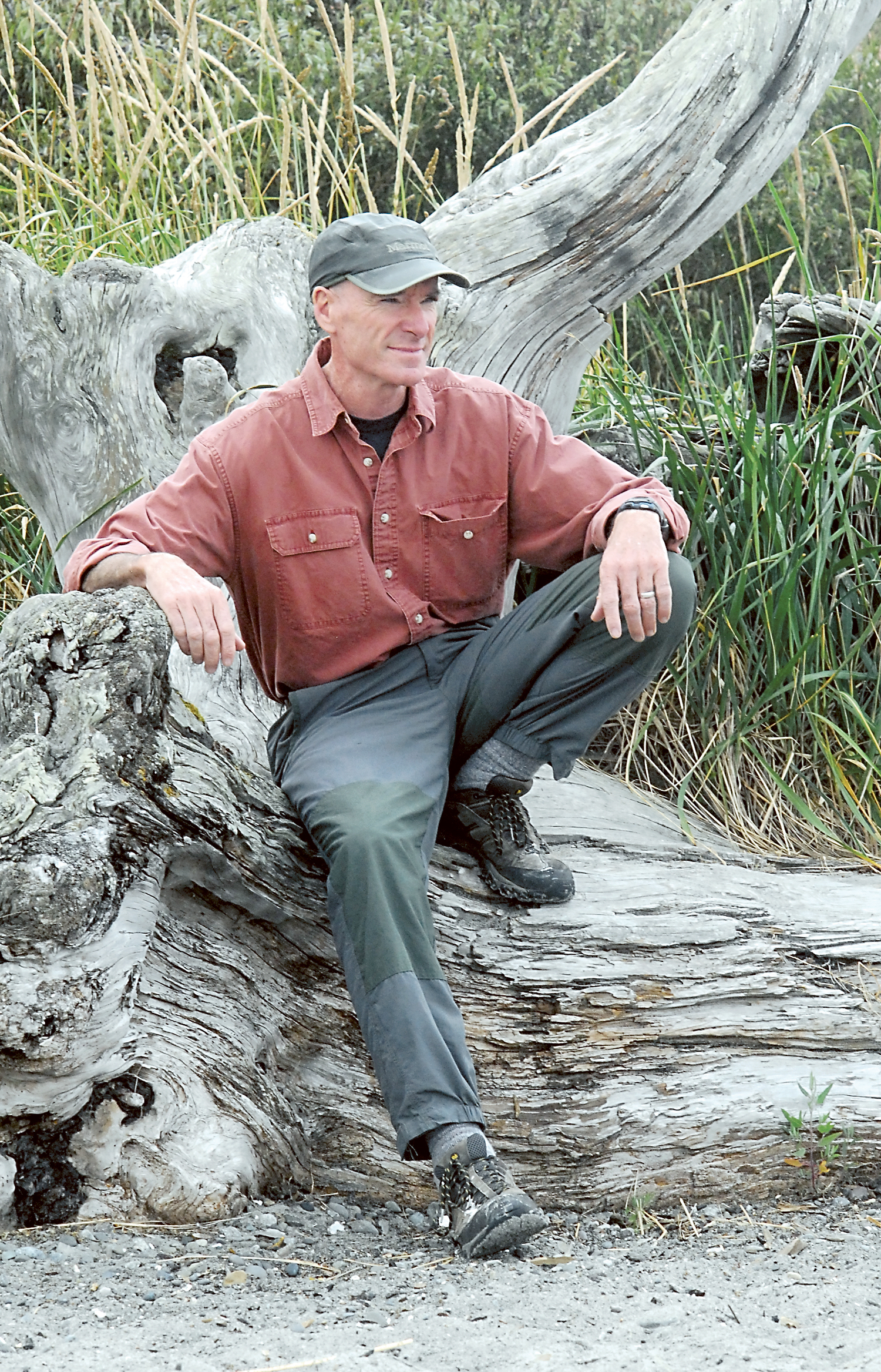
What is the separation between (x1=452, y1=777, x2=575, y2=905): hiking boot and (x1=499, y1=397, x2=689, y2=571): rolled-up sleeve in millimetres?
543

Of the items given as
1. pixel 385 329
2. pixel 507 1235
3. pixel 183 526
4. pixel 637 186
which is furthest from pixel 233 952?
pixel 637 186

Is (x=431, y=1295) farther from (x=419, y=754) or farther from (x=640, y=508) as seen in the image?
(x=640, y=508)

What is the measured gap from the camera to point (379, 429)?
2.88m

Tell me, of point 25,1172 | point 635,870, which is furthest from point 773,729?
point 25,1172

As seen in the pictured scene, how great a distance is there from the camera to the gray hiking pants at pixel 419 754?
2.35m

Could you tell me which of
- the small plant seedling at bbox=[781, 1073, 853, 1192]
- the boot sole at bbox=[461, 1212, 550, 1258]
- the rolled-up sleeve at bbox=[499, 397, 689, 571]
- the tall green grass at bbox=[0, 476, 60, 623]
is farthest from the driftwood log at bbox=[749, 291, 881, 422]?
the boot sole at bbox=[461, 1212, 550, 1258]

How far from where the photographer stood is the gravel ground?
6.56ft

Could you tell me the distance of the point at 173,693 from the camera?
8.64 ft

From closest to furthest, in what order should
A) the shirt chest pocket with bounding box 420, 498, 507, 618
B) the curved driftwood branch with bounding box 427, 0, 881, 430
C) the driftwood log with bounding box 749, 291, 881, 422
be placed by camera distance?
the shirt chest pocket with bounding box 420, 498, 507, 618, the curved driftwood branch with bounding box 427, 0, 881, 430, the driftwood log with bounding box 749, 291, 881, 422

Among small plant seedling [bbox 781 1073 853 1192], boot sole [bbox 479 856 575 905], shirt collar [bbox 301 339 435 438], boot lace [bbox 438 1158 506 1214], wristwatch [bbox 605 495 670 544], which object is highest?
shirt collar [bbox 301 339 435 438]

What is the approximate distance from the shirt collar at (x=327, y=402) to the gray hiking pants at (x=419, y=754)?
0.48m

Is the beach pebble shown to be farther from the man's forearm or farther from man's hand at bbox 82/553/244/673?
the man's forearm

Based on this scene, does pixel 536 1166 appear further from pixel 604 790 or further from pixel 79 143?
pixel 79 143

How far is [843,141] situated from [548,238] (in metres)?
5.61
